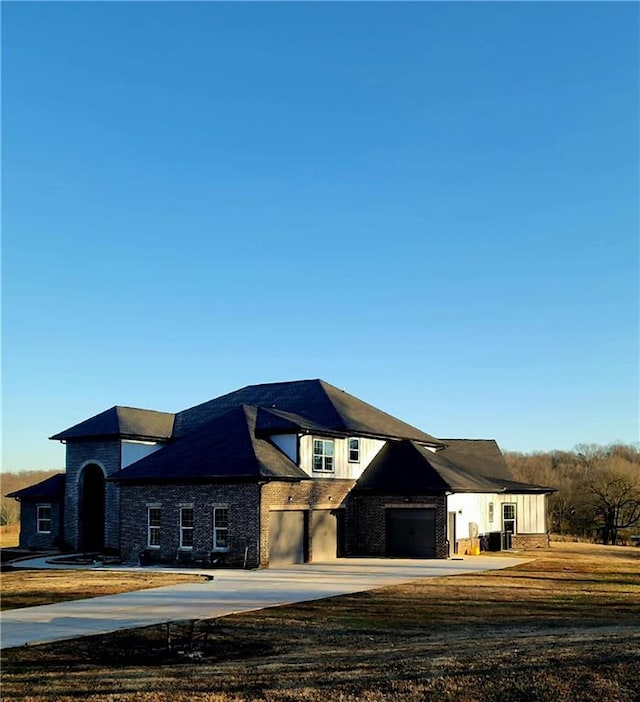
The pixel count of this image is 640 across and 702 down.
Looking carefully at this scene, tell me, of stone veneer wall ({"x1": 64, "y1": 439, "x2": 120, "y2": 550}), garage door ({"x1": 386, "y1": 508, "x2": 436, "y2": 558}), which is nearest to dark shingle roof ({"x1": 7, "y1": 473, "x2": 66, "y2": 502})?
stone veneer wall ({"x1": 64, "y1": 439, "x2": 120, "y2": 550})

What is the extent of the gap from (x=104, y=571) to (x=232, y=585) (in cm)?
711

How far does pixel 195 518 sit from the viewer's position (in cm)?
3206

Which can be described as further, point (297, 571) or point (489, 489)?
point (489, 489)

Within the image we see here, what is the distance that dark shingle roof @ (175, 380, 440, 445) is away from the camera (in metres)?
38.2

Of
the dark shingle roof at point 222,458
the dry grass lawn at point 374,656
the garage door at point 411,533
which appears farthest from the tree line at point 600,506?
the dry grass lawn at point 374,656

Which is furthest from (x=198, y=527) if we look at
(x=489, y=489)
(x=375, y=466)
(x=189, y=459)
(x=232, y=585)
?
(x=489, y=489)

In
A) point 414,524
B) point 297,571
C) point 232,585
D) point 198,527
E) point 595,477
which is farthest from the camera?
point 595,477

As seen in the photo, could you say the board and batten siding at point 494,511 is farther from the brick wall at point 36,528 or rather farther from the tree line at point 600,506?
the brick wall at point 36,528

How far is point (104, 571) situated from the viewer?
98.1 feet

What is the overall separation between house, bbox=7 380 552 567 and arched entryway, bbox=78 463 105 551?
0.21ft

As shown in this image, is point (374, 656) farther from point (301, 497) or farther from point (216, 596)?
point (301, 497)

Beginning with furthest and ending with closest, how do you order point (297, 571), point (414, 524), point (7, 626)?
point (414, 524) < point (297, 571) < point (7, 626)

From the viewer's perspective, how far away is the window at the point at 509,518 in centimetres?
4119

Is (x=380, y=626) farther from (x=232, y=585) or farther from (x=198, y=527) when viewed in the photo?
(x=198, y=527)
